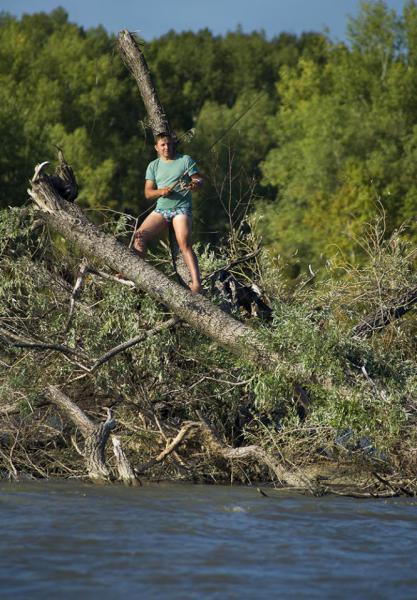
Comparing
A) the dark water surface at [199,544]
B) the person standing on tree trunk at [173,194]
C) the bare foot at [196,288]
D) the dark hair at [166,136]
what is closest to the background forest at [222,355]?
the dark hair at [166,136]

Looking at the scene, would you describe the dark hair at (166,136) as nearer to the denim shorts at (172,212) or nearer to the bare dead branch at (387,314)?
the denim shorts at (172,212)

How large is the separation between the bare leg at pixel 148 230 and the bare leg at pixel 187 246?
0.23 m

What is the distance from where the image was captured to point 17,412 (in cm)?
1148

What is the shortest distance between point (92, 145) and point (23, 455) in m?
41.7

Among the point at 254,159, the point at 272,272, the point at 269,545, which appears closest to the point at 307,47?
the point at 254,159

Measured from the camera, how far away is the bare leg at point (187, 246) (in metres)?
10.7

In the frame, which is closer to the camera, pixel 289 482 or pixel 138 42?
pixel 289 482

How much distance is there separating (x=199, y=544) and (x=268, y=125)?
172ft

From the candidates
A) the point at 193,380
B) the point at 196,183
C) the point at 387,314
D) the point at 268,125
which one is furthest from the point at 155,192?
the point at 268,125

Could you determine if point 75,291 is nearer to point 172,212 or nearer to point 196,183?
point 172,212

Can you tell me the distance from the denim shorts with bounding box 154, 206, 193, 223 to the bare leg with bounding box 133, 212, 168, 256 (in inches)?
1.7

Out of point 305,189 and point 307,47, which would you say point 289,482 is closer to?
point 305,189

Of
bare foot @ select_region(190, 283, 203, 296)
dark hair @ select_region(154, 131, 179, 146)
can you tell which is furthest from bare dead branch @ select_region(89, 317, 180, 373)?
dark hair @ select_region(154, 131, 179, 146)

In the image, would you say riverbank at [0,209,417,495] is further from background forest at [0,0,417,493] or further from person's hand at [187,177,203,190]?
person's hand at [187,177,203,190]
